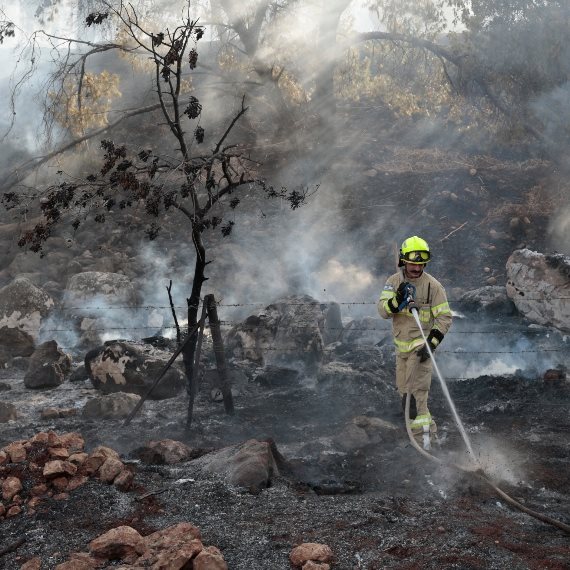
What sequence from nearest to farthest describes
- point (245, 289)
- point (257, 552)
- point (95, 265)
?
point (257, 552), point (245, 289), point (95, 265)

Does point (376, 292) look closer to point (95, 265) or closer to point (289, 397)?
point (289, 397)

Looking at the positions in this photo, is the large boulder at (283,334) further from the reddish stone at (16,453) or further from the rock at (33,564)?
the rock at (33,564)

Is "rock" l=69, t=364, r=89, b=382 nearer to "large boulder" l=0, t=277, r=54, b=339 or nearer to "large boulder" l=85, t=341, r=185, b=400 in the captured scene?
"large boulder" l=85, t=341, r=185, b=400

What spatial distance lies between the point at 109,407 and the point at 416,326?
11.6 feet

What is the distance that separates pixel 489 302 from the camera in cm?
968

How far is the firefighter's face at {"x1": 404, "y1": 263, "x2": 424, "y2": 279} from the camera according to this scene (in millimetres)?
5617

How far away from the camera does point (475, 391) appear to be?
732cm

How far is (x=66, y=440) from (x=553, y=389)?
5.25 meters

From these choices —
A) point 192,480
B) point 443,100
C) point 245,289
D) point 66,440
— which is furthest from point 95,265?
point 443,100

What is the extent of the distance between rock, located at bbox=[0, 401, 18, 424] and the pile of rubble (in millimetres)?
2115

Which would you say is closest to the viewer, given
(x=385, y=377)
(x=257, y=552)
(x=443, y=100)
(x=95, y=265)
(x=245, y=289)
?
(x=257, y=552)

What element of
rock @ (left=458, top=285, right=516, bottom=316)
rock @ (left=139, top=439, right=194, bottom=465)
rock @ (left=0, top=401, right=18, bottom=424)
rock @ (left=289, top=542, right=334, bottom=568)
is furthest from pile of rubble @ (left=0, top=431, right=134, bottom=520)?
rock @ (left=458, top=285, right=516, bottom=316)

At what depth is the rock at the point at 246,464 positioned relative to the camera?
462 cm

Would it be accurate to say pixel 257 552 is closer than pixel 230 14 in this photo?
Yes
